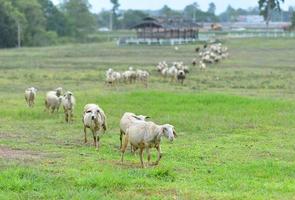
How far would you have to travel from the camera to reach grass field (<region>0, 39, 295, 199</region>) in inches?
469

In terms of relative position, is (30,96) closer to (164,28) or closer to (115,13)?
(164,28)

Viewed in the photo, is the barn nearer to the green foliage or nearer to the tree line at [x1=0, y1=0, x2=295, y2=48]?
the tree line at [x1=0, y1=0, x2=295, y2=48]

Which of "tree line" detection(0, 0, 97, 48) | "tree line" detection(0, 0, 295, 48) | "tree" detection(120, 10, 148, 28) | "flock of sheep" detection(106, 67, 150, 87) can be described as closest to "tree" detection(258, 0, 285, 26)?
"tree line" detection(0, 0, 295, 48)

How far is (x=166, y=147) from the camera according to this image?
56.1ft

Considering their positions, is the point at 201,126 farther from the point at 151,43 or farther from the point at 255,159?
the point at 151,43

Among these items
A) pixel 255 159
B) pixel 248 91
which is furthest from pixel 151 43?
pixel 255 159

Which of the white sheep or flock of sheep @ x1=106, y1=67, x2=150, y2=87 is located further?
the white sheep

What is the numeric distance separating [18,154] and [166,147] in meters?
3.84

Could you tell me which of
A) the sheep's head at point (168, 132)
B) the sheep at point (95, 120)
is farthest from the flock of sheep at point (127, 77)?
the sheep's head at point (168, 132)

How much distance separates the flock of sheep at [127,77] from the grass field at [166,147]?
0.71 metres

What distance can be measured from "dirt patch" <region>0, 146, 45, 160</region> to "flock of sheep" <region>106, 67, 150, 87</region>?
19237mm

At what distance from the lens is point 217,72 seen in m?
44.7

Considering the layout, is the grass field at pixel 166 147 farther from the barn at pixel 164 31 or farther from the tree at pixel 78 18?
the tree at pixel 78 18

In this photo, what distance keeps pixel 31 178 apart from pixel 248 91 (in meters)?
21.6
